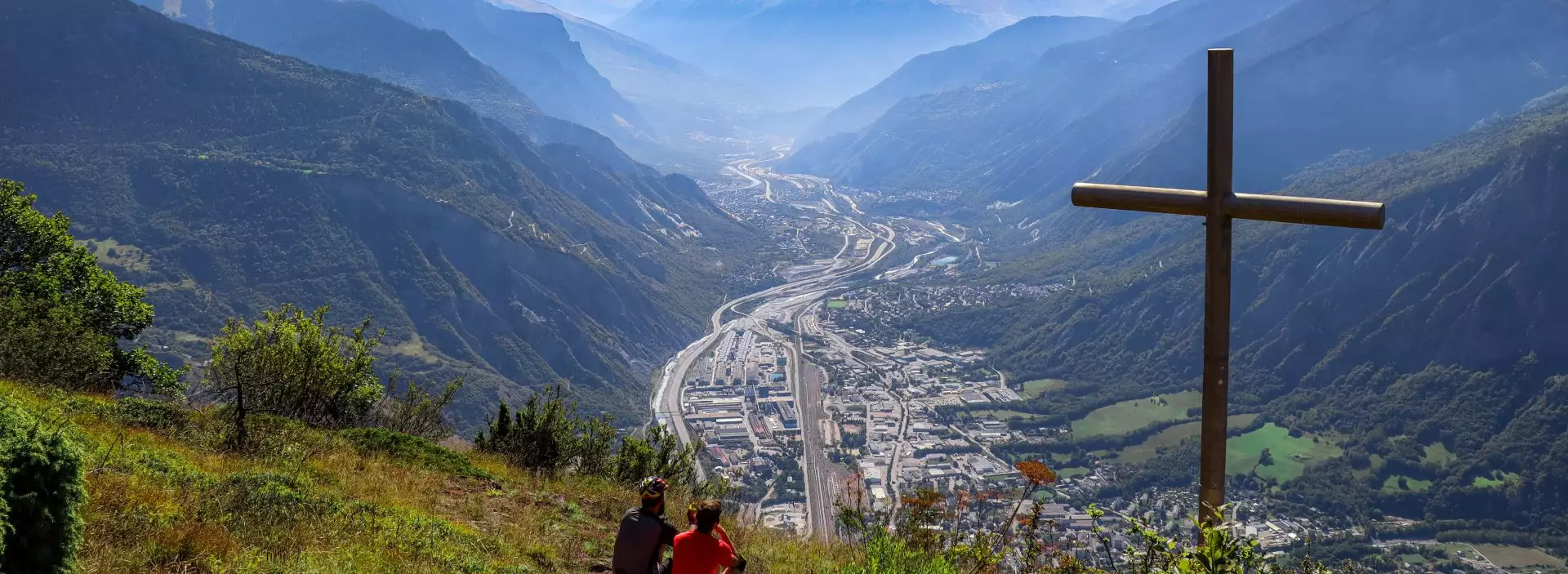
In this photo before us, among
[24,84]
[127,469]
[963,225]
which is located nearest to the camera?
[127,469]

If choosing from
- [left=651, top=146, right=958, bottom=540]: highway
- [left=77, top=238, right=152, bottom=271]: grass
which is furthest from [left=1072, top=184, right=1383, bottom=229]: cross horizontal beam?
[left=77, top=238, right=152, bottom=271]: grass

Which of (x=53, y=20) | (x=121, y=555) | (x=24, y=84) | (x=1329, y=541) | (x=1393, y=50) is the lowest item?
(x=1329, y=541)

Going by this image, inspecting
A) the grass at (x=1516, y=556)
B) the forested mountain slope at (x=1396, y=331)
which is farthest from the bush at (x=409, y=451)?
the forested mountain slope at (x=1396, y=331)

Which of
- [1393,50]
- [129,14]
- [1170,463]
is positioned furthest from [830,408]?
[1393,50]

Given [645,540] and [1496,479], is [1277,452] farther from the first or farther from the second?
[645,540]

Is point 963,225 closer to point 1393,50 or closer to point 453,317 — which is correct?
point 1393,50

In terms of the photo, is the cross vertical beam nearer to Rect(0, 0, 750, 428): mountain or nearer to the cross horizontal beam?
the cross horizontal beam
